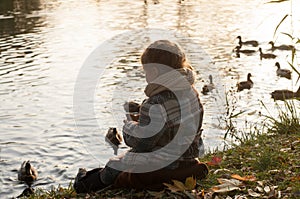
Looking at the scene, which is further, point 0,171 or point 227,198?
point 0,171

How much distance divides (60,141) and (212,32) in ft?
45.7

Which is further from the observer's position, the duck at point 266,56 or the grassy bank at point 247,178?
the duck at point 266,56

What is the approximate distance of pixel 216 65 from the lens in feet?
54.9

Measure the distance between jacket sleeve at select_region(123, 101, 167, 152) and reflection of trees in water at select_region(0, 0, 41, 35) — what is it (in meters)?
20.8

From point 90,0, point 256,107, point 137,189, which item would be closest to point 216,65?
point 256,107

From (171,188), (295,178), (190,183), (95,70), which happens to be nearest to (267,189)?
(295,178)

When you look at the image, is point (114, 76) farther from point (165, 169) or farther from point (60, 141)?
point (165, 169)

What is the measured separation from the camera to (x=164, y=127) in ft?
15.4

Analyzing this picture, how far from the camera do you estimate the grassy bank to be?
4.59m

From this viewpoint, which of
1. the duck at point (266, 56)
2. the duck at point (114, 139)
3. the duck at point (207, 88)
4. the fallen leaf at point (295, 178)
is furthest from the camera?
the duck at point (266, 56)

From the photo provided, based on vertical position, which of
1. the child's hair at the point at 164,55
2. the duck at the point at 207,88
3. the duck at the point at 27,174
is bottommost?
the duck at the point at 207,88

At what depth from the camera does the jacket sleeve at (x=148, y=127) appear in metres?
4.61

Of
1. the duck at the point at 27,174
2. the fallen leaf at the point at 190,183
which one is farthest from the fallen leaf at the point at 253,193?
the duck at the point at 27,174

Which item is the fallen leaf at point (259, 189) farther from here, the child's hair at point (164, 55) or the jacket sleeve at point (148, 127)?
the child's hair at point (164, 55)
